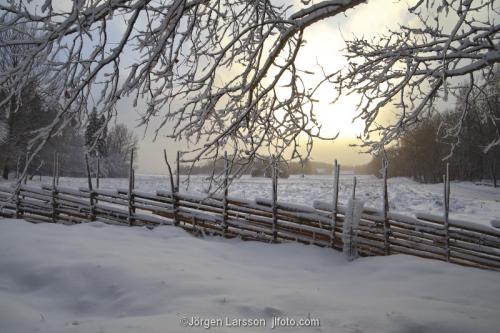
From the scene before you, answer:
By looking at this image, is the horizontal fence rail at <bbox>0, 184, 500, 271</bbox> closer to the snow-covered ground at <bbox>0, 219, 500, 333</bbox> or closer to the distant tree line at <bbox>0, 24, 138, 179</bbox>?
the snow-covered ground at <bbox>0, 219, 500, 333</bbox>

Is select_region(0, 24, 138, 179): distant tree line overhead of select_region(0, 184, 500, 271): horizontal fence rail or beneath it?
overhead

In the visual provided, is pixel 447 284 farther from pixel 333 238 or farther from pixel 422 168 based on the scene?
pixel 422 168

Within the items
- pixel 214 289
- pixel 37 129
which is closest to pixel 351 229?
pixel 214 289

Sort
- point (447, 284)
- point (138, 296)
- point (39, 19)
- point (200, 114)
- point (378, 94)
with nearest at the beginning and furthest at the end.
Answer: point (39, 19) → point (200, 114) → point (138, 296) → point (447, 284) → point (378, 94)

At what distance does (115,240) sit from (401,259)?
4280 mm

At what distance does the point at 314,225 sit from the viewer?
5.80m

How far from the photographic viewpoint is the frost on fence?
17.1 feet

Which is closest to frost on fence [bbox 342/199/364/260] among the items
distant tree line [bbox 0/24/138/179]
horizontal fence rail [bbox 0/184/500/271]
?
horizontal fence rail [bbox 0/184/500/271]

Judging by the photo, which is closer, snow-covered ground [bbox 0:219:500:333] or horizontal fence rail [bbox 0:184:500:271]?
snow-covered ground [bbox 0:219:500:333]

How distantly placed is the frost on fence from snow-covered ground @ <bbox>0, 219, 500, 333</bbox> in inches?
8.7

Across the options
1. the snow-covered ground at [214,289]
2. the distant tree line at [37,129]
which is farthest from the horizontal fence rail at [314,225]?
the distant tree line at [37,129]

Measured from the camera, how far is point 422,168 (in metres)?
30.7

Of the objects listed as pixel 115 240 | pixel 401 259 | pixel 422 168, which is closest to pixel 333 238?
pixel 401 259

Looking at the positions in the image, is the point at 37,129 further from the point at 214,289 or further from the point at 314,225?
the point at 314,225
